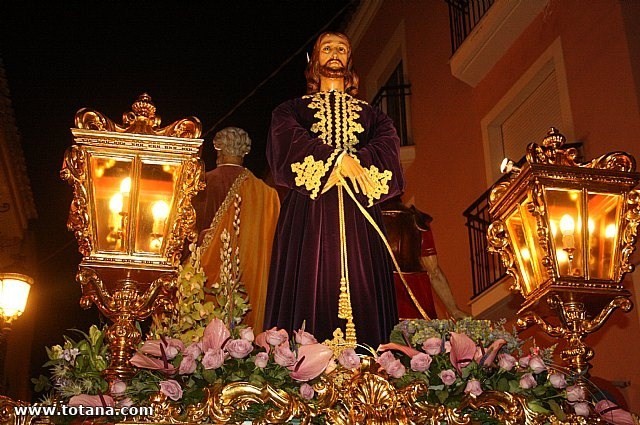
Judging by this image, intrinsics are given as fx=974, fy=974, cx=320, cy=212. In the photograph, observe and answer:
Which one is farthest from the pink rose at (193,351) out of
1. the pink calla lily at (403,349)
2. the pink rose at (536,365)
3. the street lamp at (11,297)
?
the street lamp at (11,297)

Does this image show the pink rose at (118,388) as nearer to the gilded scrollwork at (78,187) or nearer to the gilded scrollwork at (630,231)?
the gilded scrollwork at (78,187)

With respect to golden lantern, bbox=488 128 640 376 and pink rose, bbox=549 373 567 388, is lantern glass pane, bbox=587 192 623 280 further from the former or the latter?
pink rose, bbox=549 373 567 388

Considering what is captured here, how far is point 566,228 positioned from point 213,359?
1.75 metres

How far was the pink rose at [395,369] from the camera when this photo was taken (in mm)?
3709

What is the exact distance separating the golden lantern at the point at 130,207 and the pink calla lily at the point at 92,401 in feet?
1.14

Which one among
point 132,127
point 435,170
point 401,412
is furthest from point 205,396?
point 435,170

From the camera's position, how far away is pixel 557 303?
4.29 meters

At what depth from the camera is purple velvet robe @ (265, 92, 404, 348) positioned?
15.7ft

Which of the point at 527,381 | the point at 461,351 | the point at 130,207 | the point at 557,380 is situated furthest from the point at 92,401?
the point at 557,380

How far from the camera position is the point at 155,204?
417 cm

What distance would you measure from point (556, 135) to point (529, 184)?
0.44 metres

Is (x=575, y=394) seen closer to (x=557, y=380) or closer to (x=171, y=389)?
(x=557, y=380)

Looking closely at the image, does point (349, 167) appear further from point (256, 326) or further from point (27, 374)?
point (27, 374)

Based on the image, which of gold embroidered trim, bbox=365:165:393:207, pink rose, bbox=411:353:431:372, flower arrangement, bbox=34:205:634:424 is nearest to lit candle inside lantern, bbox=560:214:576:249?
flower arrangement, bbox=34:205:634:424
